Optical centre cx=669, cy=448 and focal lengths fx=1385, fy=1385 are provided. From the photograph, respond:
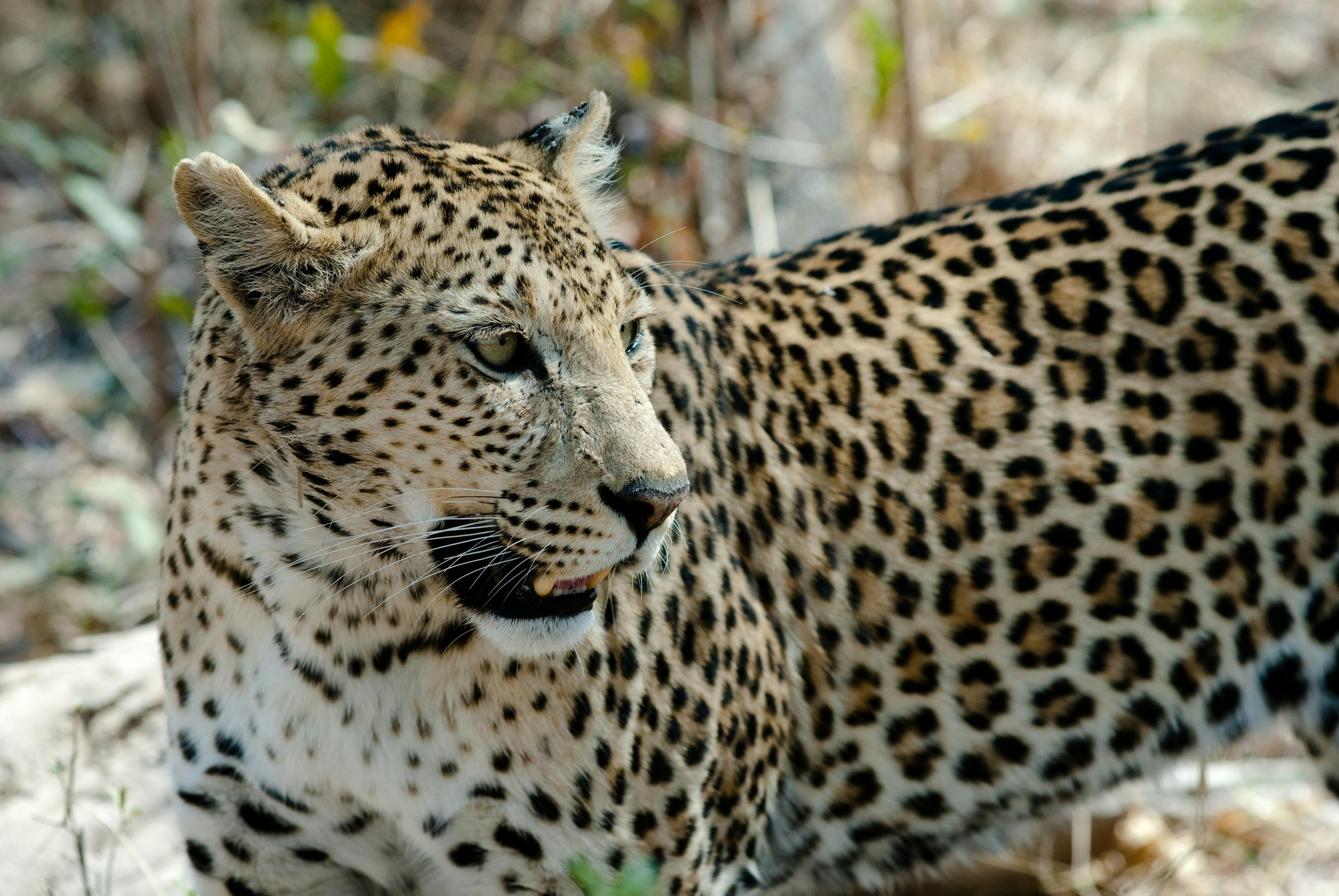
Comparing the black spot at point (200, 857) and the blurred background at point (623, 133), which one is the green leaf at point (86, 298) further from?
the black spot at point (200, 857)

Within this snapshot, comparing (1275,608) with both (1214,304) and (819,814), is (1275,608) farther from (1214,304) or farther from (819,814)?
(819,814)

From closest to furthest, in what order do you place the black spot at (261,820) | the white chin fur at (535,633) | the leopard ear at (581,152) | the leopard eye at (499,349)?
the leopard eye at (499,349)
the white chin fur at (535,633)
the black spot at (261,820)
the leopard ear at (581,152)

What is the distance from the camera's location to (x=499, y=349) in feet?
10.5

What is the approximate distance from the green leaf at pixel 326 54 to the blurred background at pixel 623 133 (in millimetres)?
18

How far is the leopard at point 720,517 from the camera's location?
10.5ft

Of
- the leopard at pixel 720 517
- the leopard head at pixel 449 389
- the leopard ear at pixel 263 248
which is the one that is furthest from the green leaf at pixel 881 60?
the leopard ear at pixel 263 248

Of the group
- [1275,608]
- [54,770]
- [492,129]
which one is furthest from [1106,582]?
[492,129]

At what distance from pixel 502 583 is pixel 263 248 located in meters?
0.95

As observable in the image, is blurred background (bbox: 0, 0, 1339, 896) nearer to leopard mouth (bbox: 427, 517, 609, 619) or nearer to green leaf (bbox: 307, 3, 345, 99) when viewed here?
green leaf (bbox: 307, 3, 345, 99)

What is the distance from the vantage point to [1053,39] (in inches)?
433

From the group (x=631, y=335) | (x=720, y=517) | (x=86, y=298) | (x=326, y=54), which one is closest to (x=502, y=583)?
(x=631, y=335)

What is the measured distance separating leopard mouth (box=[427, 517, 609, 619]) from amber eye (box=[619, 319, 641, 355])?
24.6 inches

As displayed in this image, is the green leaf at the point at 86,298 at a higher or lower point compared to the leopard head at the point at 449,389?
higher

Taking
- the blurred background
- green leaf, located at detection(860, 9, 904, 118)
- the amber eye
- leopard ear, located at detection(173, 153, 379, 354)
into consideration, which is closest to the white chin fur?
the amber eye
